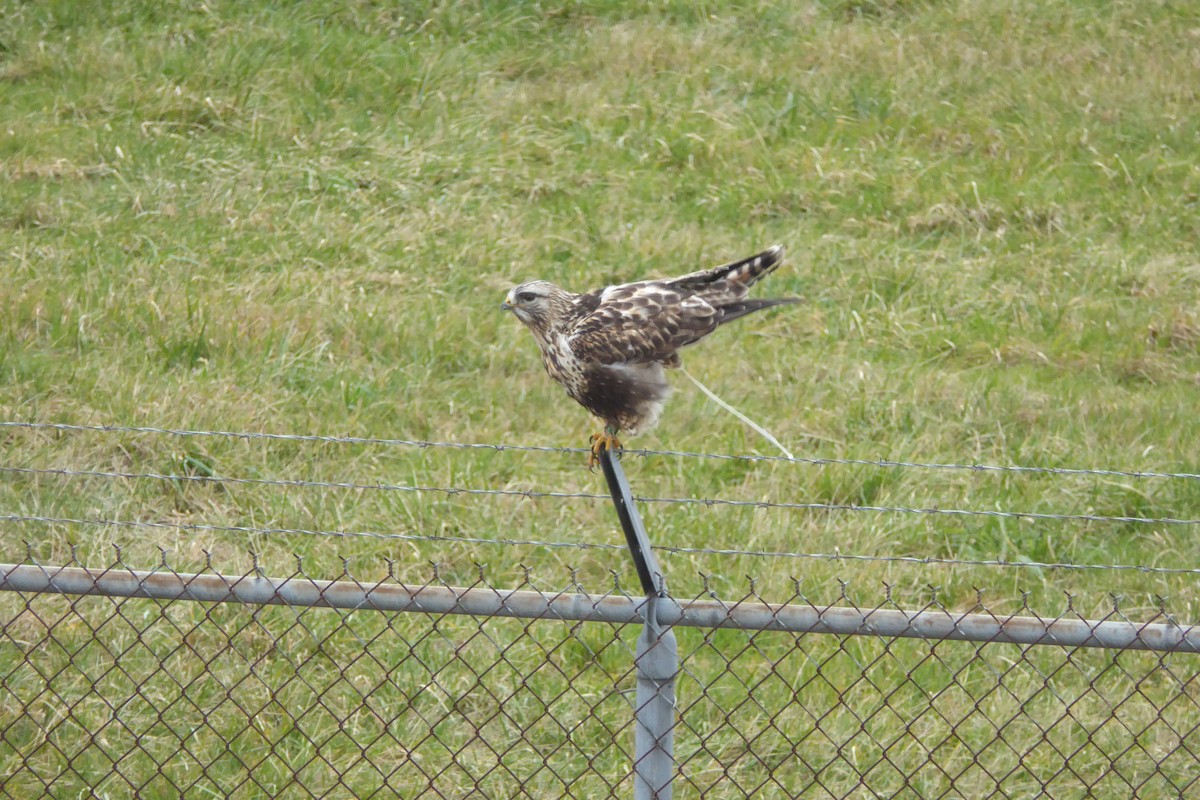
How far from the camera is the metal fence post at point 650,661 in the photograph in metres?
3.21

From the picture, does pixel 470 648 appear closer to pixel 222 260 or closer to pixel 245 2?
Answer: pixel 222 260

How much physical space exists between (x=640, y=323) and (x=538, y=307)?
415 millimetres

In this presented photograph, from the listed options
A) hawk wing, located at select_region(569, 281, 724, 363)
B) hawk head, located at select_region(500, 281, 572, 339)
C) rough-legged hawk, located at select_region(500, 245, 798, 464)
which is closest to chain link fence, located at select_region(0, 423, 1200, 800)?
rough-legged hawk, located at select_region(500, 245, 798, 464)

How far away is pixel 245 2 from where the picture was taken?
436 inches

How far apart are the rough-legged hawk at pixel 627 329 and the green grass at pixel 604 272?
71 cm

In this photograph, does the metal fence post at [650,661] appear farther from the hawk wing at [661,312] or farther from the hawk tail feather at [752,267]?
the hawk tail feather at [752,267]

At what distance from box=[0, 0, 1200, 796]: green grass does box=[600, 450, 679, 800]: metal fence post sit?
3.61ft

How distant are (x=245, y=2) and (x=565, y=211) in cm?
374

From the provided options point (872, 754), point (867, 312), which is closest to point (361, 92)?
point (867, 312)

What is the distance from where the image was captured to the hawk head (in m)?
5.50

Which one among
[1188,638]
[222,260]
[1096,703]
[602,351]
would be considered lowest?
[222,260]

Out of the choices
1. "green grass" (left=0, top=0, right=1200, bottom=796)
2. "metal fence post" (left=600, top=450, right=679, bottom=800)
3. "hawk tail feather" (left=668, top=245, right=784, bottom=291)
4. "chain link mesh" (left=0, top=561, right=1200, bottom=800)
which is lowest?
"green grass" (left=0, top=0, right=1200, bottom=796)

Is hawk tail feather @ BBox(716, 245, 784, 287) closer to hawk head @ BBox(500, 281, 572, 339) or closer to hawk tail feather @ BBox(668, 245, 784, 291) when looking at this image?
hawk tail feather @ BBox(668, 245, 784, 291)

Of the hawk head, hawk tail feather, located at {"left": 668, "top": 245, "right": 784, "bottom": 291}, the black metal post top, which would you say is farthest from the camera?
hawk tail feather, located at {"left": 668, "top": 245, "right": 784, "bottom": 291}
